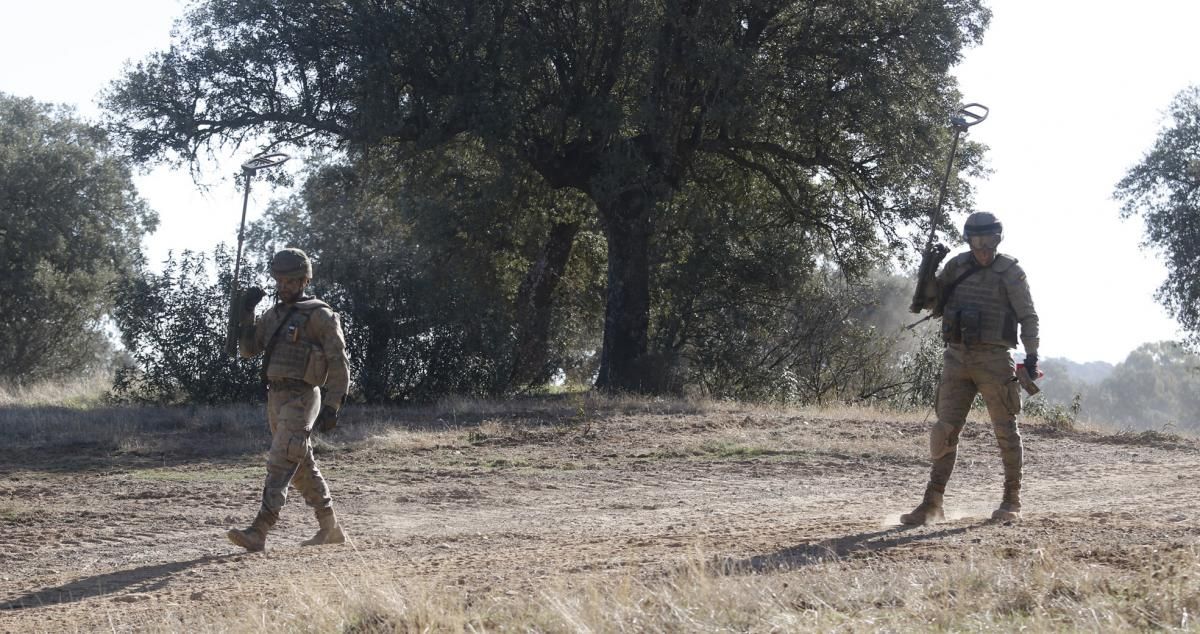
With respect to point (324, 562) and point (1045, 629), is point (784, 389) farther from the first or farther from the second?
point (1045, 629)

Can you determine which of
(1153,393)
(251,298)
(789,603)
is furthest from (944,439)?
(1153,393)

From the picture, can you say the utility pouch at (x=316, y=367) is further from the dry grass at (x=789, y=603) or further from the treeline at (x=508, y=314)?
the treeline at (x=508, y=314)

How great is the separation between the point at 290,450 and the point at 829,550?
11.4ft

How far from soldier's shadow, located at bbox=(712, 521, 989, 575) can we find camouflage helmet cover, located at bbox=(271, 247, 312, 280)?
3409 mm

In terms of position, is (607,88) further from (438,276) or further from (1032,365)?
(1032,365)

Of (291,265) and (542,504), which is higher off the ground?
(291,265)

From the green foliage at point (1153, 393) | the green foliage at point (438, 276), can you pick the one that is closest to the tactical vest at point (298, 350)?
the green foliage at point (438, 276)

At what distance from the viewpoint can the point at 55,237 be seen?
3453 centimetres

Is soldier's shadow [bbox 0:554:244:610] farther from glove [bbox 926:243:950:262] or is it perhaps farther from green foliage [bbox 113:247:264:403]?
green foliage [bbox 113:247:264:403]

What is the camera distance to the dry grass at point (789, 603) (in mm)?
5098

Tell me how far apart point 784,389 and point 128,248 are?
72.3 feet

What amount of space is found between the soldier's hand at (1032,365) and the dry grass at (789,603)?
1.89 m

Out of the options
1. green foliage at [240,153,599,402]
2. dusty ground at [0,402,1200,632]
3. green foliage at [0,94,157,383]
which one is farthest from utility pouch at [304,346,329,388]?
green foliage at [0,94,157,383]

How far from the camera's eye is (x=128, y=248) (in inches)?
1464
